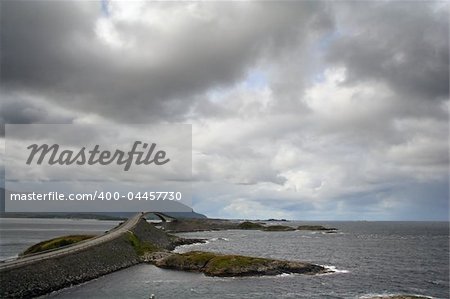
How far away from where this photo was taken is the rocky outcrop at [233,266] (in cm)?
9056

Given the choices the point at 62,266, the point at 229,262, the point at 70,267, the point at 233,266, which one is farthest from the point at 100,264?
the point at 233,266

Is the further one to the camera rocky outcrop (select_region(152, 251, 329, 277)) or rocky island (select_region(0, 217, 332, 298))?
rocky outcrop (select_region(152, 251, 329, 277))

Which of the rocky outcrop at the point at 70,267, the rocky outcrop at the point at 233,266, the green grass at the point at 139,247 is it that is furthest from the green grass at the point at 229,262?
the green grass at the point at 139,247

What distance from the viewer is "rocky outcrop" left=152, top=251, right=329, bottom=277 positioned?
297ft

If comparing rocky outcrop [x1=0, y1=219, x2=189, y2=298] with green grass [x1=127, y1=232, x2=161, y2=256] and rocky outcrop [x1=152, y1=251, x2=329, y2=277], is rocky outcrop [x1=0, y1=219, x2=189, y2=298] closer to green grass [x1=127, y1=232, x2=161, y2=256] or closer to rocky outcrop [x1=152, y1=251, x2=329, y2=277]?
green grass [x1=127, y1=232, x2=161, y2=256]

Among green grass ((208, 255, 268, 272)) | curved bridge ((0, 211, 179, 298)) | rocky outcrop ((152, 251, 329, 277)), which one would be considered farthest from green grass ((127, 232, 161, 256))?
green grass ((208, 255, 268, 272))

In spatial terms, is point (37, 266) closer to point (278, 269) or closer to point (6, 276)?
point (6, 276)

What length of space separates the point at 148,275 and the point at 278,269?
28833 millimetres

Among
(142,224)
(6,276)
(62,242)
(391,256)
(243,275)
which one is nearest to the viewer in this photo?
(6,276)

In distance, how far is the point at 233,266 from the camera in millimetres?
91875

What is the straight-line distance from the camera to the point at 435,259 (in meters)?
126

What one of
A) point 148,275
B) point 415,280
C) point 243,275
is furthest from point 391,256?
point 148,275

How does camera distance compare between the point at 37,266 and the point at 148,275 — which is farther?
the point at 148,275

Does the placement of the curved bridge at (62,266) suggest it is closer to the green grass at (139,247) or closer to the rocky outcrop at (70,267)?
the rocky outcrop at (70,267)
